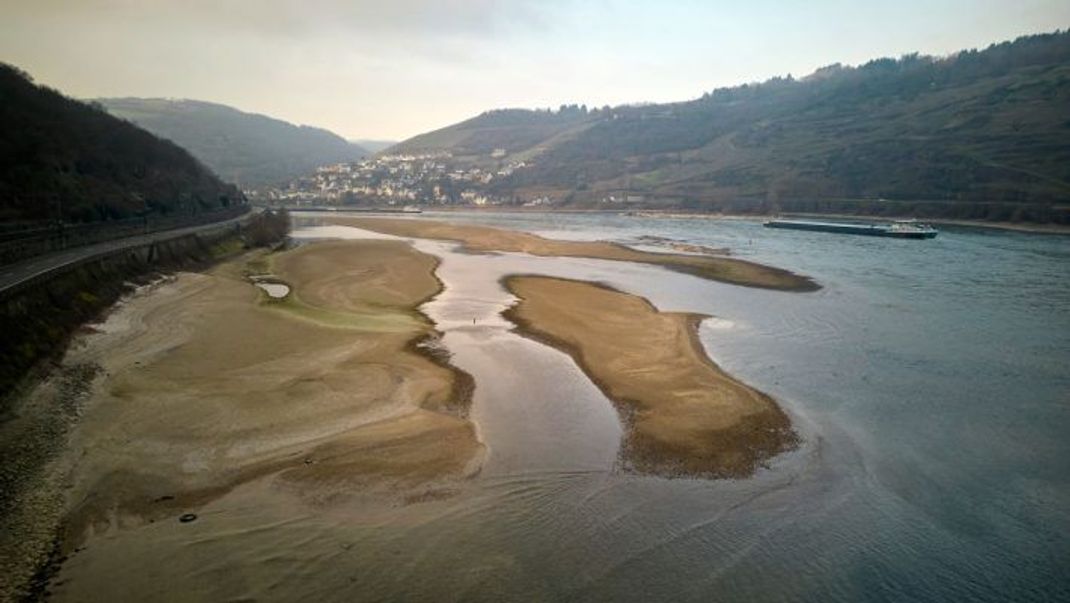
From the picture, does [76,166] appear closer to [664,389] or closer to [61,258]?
[61,258]

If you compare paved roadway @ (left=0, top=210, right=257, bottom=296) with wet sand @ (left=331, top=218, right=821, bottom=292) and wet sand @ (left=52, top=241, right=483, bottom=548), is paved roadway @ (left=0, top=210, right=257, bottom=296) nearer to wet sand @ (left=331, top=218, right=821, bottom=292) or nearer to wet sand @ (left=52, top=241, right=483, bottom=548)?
wet sand @ (left=52, top=241, right=483, bottom=548)

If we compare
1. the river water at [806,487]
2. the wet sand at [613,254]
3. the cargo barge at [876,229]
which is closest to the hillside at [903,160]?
the cargo barge at [876,229]

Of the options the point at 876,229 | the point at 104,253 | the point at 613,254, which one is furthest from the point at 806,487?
the point at 876,229

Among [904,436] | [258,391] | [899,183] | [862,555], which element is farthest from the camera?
[899,183]

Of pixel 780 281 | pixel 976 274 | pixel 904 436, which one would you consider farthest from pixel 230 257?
pixel 976 274

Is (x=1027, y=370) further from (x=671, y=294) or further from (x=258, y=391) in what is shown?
(x=258, y=391)

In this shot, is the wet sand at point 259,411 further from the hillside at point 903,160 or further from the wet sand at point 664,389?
the hillside at point 903,160

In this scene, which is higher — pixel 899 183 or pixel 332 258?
pixel 899 183
